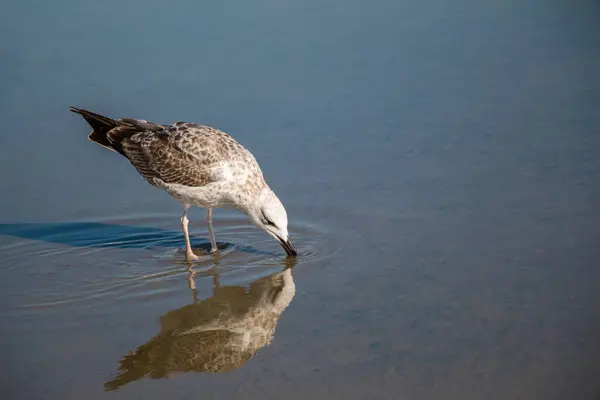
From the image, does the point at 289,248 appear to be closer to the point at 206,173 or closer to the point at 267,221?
the point at 267,221

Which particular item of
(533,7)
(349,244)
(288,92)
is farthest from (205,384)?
(533,7)

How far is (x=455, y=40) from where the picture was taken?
12.4 meters

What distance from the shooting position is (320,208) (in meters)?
8.97

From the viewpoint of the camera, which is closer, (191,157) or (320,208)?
(191,157)

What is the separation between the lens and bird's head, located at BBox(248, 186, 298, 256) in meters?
8.34

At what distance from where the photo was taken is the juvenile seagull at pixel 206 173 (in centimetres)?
853

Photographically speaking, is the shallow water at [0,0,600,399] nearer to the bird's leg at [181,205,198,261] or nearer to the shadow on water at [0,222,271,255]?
the shadow on water at [0,222,271,255]

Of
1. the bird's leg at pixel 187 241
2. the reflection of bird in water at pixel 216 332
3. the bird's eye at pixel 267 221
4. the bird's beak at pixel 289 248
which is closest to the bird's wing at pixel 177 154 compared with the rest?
the bird's leg at pixel 187 241

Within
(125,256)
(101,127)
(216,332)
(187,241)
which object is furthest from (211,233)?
(216,332)

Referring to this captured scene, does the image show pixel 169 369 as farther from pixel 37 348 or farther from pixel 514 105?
pixel 514 105

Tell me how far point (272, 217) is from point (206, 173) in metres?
0.78

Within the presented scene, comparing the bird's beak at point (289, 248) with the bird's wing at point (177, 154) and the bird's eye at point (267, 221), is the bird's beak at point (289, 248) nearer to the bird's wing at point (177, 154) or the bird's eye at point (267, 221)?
the bird's eye at point (267, 221)

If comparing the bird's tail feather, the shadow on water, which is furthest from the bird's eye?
the bird's tail feather

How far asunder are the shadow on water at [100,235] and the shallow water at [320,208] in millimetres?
23
